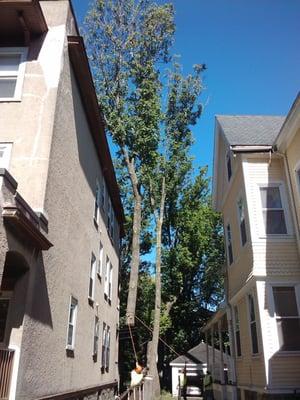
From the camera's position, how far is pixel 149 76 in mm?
27125

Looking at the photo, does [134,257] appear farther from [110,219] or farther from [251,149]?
[251,149]

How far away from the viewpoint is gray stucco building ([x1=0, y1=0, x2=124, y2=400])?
24.8 ft

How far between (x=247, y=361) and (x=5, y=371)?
8498mm

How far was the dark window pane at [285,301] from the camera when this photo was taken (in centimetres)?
1117

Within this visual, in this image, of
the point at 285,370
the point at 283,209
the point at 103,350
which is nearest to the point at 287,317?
the point at 285,370

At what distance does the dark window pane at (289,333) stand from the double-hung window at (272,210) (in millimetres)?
2650

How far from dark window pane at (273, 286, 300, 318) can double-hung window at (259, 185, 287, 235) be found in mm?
1752

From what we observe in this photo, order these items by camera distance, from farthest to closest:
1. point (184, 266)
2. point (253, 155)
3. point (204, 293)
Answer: point (204, 293) → point (184, 266) → point (253, 155)

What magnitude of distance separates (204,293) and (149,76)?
21.7m

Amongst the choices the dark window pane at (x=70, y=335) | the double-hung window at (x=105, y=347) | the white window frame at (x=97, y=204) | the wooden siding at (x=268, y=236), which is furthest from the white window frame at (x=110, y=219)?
the wooden siding at (x=268, y=236)

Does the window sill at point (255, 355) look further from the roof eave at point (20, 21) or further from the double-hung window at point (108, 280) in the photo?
the roof eave at point (20, 21)

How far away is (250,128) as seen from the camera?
15648 millimetres

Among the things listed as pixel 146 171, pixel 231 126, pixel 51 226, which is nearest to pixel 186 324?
pixel 146 171

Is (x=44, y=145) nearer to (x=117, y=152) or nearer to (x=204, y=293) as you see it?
(x=117, y=152)
